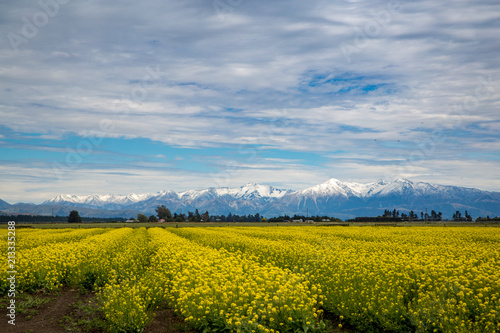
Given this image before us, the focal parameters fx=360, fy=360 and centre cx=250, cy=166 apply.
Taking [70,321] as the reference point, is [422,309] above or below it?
above

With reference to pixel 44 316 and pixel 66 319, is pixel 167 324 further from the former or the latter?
pixel 44 316

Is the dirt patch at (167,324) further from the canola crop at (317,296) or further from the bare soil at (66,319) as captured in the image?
the canola crop at (317,296)

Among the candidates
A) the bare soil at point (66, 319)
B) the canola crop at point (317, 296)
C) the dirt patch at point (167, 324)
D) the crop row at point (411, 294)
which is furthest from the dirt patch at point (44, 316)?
the crop row at point (411, 294)

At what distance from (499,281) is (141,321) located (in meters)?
11.0

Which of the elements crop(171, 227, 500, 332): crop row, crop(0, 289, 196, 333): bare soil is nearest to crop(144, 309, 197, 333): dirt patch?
crop(0, 289, 196, 333): bare soil

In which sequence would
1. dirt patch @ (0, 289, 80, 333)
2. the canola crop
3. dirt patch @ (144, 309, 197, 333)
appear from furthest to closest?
dirt patch @ (0, 289, 80, 333) → dirt patch @ (144, 309, 197, 333) → the canola crop

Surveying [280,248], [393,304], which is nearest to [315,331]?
[393,304]

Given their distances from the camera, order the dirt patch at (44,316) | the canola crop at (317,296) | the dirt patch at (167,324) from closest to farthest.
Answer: the canola crop at (317,296) < the dirt patch at (167,324) < the dirt patch at (44,316)

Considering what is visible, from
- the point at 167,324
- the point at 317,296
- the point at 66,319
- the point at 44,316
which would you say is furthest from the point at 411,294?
the point at 44,316

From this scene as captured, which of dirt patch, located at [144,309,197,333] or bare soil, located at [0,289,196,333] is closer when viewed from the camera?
dirt patch, located at [144,309,197,333]

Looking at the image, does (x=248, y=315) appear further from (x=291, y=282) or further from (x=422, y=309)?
(x=422, y=309)

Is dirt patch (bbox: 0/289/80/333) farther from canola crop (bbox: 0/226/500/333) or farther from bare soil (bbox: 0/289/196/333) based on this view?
canola crop (bbox: 0/226/500/333)

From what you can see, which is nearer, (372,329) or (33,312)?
(372,329)

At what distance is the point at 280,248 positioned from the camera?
70.7ft
